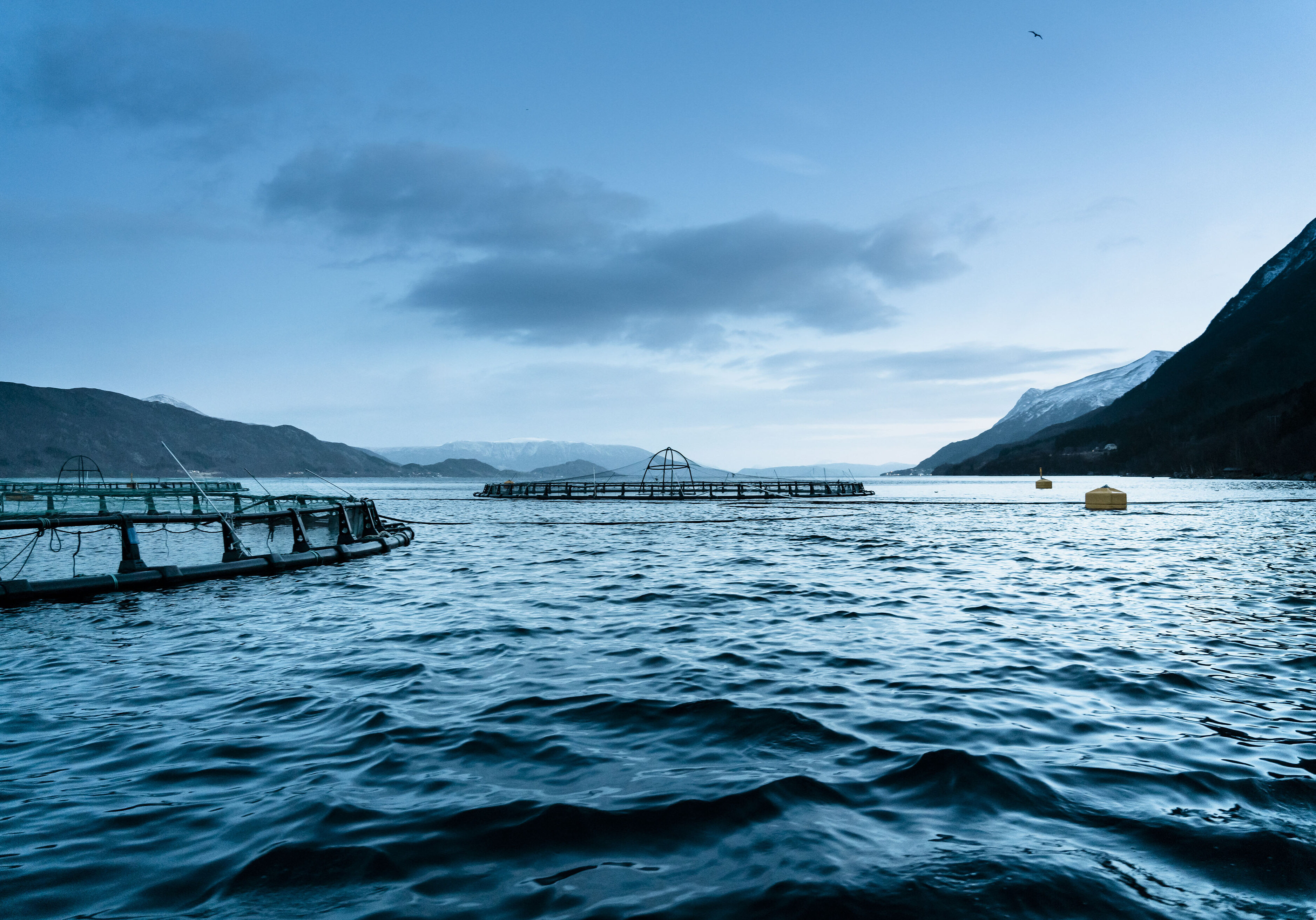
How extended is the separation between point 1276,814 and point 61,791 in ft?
32.9

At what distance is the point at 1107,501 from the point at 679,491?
60.7m

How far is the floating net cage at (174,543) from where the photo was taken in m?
17.9

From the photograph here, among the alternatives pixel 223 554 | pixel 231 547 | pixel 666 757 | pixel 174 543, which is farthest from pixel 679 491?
pixel 666 757

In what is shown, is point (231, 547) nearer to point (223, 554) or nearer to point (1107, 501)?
point (223, 554)

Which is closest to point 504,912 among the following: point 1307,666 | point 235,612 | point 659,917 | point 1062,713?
point 659,917

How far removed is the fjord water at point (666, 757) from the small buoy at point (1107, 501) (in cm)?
5546

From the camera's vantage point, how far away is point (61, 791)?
237 inches

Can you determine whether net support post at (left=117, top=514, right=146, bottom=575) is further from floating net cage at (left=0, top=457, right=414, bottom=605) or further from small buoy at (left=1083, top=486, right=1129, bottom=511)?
small buoy at (left=1083, top=486, right=1129, bottom=511)

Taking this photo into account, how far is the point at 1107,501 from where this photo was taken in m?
66.0

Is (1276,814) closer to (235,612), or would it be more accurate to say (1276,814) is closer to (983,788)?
(983,788)

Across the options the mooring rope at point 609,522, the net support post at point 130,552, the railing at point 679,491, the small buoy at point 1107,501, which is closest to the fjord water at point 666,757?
the net support post at point 130,552

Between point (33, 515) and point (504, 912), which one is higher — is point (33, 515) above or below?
above

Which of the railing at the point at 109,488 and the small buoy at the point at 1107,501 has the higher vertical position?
the railing at the point at 109,488

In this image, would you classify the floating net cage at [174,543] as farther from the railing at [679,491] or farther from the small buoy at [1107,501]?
the railing at [679,491]
